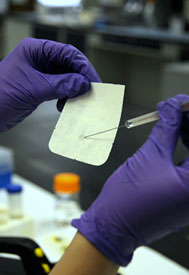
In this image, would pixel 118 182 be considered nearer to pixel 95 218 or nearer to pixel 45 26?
pixel 95 218

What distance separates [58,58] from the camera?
74cm

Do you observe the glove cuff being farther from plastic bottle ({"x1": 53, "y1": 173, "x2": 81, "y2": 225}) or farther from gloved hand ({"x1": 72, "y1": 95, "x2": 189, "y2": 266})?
plastic bottle ({"x1": 53, "y1": 173, "x2": 81, "y2": 225})

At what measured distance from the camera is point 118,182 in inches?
21.5

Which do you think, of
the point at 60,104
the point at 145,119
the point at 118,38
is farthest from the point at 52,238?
the point at 118,38

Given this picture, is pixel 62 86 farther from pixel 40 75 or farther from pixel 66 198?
pixel 66 198

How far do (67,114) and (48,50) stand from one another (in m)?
0.14

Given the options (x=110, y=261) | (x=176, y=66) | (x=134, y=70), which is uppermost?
(x=110, y=261)

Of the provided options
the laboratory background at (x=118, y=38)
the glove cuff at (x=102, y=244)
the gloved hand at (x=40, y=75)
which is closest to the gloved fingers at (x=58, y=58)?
the gloved hand at (x=40, y=75)

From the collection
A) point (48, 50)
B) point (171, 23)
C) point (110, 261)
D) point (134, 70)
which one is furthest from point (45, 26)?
point (110, 261)

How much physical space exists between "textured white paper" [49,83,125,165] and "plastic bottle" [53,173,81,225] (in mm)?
520

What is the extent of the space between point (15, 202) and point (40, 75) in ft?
1.80

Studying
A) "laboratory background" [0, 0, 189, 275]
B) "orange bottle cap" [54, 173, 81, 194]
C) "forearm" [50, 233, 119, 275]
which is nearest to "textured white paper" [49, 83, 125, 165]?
"forearm" [50, 233, 119, 275]

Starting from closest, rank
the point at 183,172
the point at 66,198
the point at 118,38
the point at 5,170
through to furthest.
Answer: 1. the point at 183,172
2. the point at 66,198
3. the point at 5,170
4. the point at 118,38

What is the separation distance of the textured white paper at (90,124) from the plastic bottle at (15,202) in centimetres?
55
